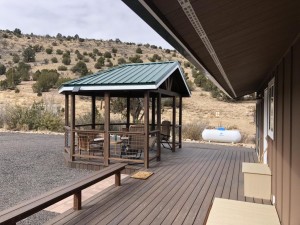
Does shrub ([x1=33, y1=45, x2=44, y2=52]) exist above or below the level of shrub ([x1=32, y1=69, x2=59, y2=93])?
above

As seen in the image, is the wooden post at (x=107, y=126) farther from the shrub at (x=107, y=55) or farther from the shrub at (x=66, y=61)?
the shrub at (x=107, y=55)

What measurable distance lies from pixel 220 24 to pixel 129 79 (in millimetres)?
5890

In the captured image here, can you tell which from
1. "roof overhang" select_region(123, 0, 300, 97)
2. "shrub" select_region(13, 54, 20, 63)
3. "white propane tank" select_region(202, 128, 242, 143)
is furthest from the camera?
"shrub" select_region(13, 54, 20, 63)

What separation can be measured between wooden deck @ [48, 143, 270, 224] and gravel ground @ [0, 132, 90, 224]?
1012 mm

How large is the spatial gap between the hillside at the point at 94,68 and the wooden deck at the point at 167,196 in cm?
854

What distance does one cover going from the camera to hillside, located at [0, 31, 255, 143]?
25453mm

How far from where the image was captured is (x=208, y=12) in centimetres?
165

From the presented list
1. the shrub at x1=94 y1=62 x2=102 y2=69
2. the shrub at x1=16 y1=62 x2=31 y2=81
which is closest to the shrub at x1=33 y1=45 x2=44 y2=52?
the shrub at x1=16 y1=62 x2=31 y2=81

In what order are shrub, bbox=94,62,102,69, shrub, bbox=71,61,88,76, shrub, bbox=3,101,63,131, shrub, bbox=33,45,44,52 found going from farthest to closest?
shrub, bbox=33,45,44,52 < shrub, bbox=94,62,102,69 < shrub, bbox=71,61,88,76 < shrub, bbox=3,101,63,131

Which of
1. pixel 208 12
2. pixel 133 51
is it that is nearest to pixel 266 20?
pixel 208 12

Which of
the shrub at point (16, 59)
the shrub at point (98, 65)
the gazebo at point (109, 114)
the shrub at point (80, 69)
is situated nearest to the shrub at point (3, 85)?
the shrub at point (80, 69)

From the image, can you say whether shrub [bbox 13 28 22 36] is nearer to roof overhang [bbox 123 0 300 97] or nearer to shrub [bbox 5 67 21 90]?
shrub [bbox 5 67 21 90]

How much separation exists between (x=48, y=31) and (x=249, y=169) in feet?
217

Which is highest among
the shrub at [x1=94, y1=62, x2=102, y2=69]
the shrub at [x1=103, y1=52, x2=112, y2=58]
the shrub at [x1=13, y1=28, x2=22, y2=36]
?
the shrub at [x1=13, y1=28, x2=22, y2=36]
